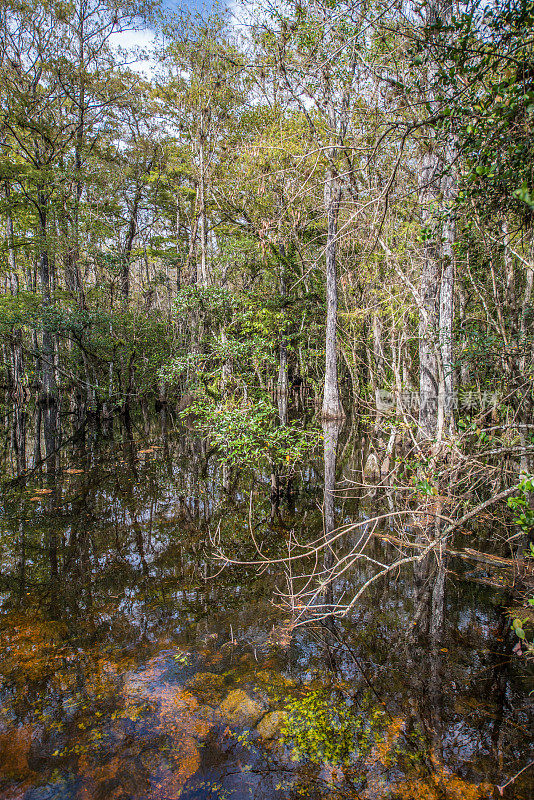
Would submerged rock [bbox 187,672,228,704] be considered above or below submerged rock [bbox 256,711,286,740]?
above

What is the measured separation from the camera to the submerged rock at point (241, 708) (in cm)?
348

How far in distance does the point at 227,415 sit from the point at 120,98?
1990cm

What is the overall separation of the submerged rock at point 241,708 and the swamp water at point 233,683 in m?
0.01

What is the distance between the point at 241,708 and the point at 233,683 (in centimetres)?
31

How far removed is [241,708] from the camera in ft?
11.8

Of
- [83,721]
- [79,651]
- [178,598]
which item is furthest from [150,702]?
[178,598]

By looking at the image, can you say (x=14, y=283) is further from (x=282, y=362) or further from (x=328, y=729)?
(x=328, y=729)

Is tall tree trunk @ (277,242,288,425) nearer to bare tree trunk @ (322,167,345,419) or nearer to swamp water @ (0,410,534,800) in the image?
bare tree trunk @ (322,167,345,419)

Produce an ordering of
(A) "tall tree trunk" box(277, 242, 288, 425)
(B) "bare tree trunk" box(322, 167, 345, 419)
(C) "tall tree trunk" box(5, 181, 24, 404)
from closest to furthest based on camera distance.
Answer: (A) "tall tree trunk" box(277, 242, 288, 425) → (B) "bare tree trunk" box(322, 167, 345, 419) → (C) "tall tree trunk" box(5, 181, 24, 404)

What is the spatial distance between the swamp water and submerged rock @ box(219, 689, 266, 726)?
0.05 feet

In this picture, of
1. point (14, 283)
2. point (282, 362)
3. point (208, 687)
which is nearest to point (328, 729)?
point (208, 687)

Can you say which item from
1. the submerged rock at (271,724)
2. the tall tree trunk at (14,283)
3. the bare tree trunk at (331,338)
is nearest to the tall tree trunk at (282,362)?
the bare tree trunk at (331,338)

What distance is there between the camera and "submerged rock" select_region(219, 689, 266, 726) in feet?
11.4

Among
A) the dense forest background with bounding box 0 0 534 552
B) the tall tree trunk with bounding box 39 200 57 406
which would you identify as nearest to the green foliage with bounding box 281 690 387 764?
the dense forest background with bounding box 0 0 534 552
